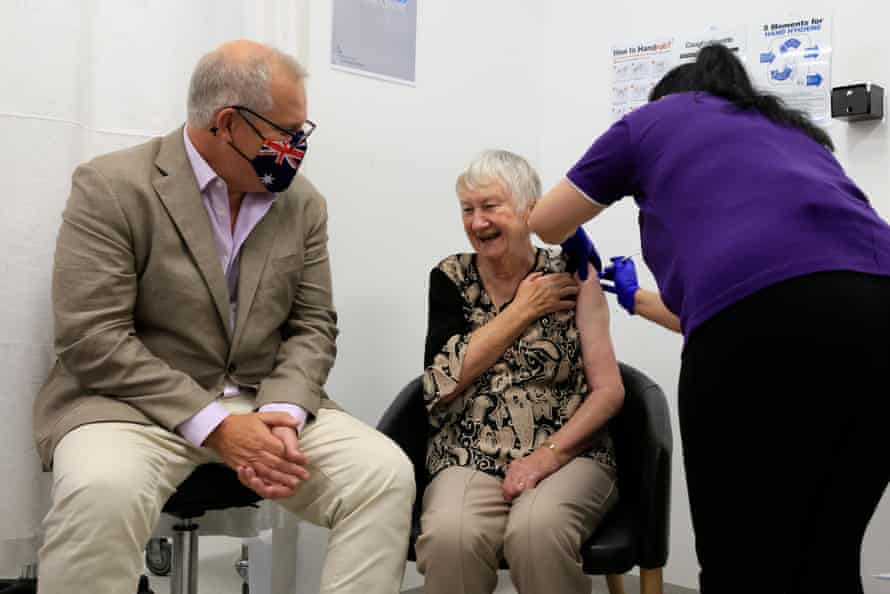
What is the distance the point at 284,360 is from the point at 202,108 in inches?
21.9

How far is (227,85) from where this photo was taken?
1985mm

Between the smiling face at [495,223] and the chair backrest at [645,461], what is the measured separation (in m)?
0.42

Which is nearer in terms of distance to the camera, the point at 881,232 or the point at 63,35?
the point at 881,232

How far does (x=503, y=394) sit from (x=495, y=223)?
40 cm

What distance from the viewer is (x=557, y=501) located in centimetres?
197

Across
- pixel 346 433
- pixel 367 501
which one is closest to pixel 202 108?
pixel 346 433

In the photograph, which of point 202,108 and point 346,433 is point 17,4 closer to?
point 202,108

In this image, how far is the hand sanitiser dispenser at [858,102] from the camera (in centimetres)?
260

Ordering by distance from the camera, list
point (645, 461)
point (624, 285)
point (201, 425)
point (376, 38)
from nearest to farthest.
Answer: point (201, 425)
point (645, 461)
point (624, 285)
point (376, 38)

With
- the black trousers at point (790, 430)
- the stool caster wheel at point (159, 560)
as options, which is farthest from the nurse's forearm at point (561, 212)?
the stool caster wheel at point (159, 560)

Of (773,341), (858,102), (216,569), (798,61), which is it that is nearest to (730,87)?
(773,341)

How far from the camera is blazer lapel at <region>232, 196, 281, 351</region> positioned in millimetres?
1999

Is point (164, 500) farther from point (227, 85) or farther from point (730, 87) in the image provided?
point (730, 87)

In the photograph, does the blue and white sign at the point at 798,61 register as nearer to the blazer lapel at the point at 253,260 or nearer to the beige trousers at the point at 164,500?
the blazer lapel at the point at 253,260
